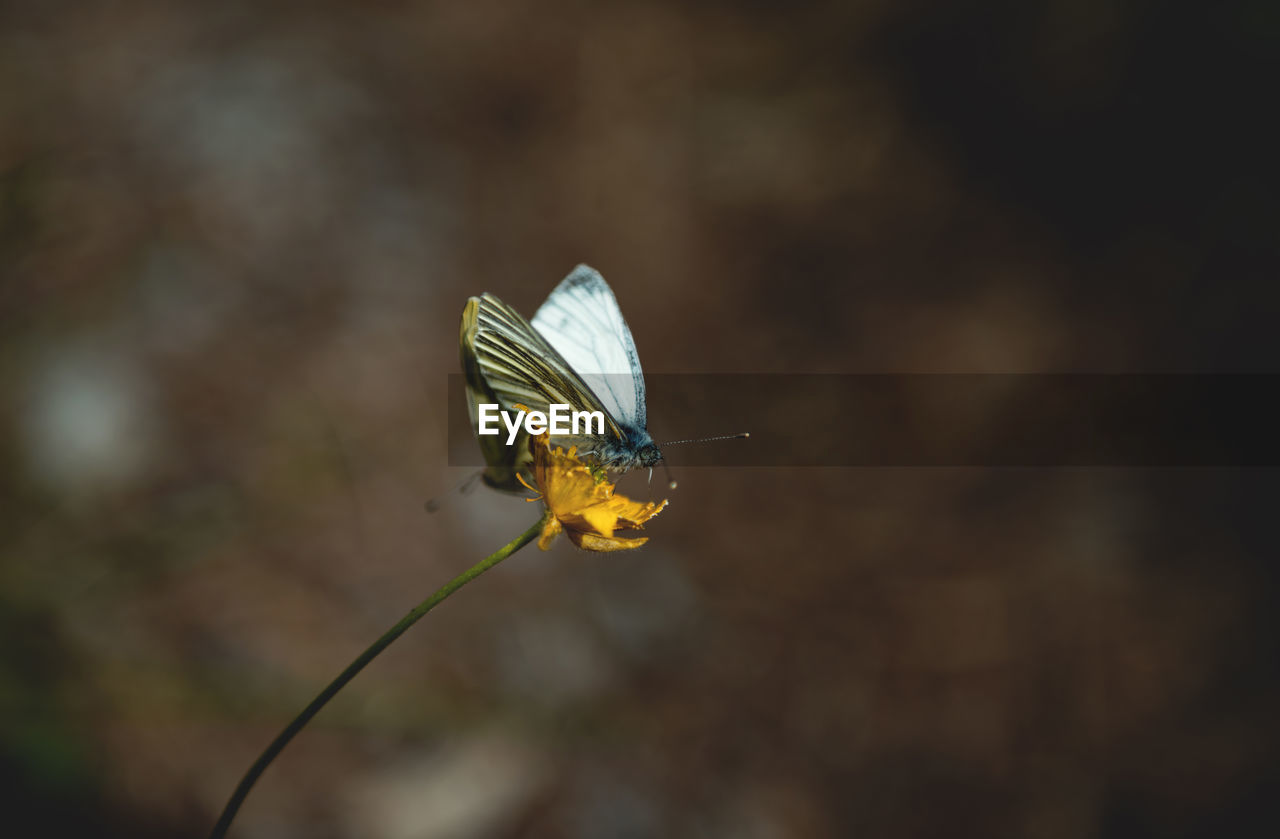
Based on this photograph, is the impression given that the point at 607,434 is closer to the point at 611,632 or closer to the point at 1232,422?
the point at 611,632

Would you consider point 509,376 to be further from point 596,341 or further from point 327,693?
point 327,693

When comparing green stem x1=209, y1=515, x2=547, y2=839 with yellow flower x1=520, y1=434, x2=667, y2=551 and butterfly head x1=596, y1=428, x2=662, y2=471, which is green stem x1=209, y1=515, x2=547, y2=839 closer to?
yellow flower x1=520, y1=434, x2=667, y2=551

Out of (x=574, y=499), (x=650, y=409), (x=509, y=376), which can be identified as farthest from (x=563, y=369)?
(x=650, y=409)

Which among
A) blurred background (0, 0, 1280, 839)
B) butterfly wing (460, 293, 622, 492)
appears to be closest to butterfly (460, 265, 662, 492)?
butterfly wing (460, 293, 622, 492)

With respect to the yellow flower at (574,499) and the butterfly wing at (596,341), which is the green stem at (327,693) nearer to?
the yellow flower at (574,499)

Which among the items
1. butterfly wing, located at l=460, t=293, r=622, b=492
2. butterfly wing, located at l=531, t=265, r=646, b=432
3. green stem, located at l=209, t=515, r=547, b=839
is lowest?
green stem, located at l=209, t=515, r=547, b=839

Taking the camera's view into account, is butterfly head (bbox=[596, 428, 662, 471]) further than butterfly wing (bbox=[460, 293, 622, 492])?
Yes

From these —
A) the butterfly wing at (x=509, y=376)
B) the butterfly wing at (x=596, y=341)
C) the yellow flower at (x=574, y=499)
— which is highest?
the butterfly wing at (x=596, y=341)

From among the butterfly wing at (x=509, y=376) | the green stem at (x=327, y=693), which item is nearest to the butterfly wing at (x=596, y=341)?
the butterfly wing at (x=509, y=376)
